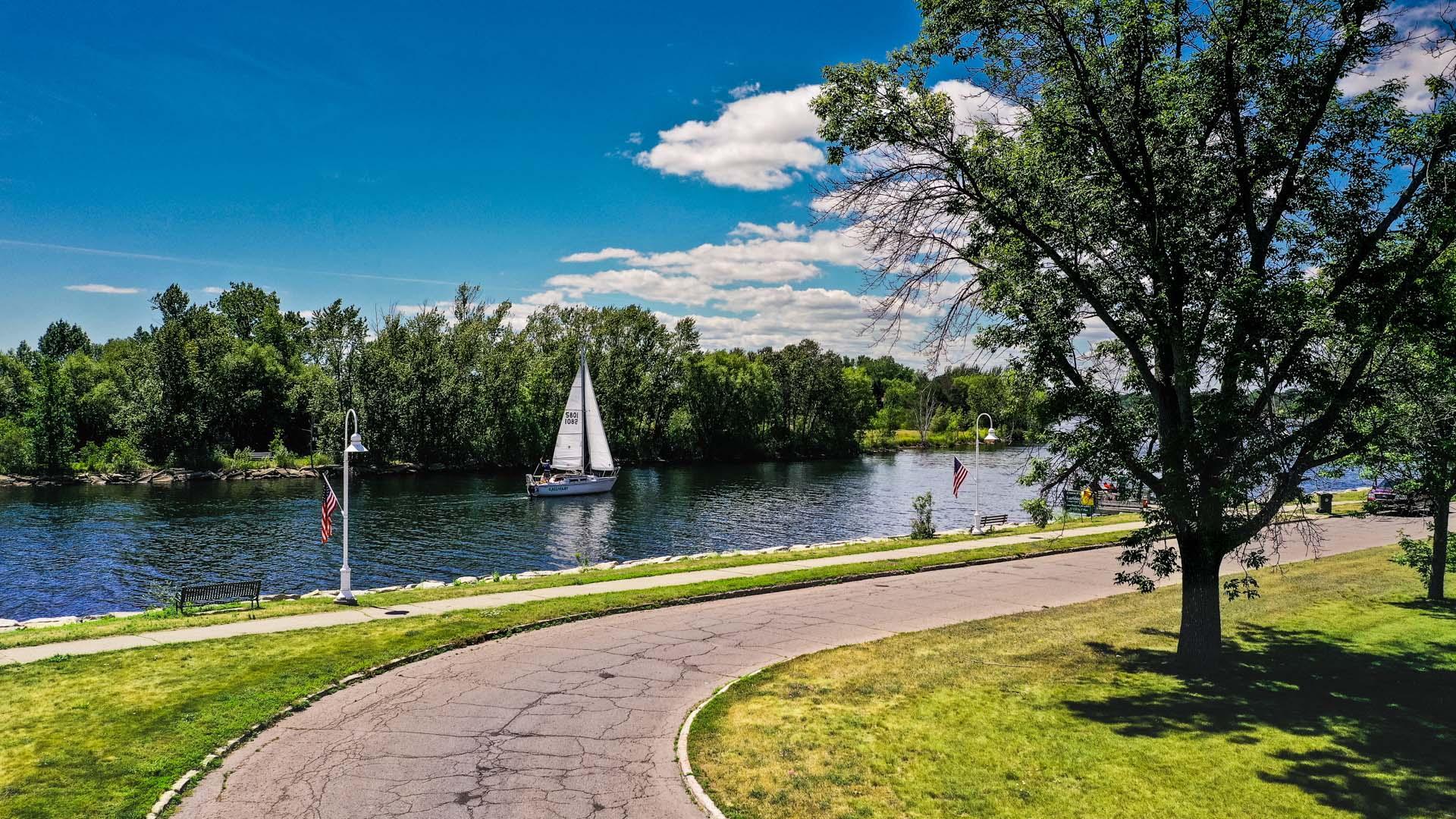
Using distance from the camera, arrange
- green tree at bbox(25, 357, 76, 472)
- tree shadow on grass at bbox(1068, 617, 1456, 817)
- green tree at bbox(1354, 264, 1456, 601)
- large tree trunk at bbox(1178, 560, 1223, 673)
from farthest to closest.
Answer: green tree at bbox(25, 357, 76, 472)
large tree trunk at bbox(1178, 560, 1223, 673)
green tree at bbox(1354, 264, 1456, 601)
tree shadow on grass at bbox(1068, 617, 1456, 817)

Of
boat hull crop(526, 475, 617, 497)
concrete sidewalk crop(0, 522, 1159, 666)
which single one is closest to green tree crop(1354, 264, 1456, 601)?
concrete sidewalk crop(0, 522, 1159, 666)

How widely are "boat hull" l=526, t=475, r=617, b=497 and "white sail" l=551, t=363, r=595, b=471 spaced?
1329 mm

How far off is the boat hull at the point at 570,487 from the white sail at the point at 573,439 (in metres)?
1.33

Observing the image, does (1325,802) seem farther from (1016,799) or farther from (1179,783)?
(1016,799)

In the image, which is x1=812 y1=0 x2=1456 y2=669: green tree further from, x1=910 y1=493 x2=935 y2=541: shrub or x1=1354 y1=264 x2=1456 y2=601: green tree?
x1=910 y1=493 x2=935 y2=541: shrub

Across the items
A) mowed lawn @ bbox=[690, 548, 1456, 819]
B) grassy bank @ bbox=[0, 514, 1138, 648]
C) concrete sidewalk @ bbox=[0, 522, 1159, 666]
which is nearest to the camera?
mowed lawn @ bbox=[690, 548, 1456, 819]

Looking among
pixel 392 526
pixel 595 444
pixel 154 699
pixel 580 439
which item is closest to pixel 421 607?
pixel 154 699

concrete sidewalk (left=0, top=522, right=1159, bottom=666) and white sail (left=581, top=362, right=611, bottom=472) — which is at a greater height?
white sail (left=581, top=362, right=611, bottom=472)

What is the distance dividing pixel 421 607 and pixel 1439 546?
22250 millimetres

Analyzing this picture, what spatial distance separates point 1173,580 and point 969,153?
1491cm

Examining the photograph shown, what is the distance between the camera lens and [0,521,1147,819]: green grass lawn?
29.5ft

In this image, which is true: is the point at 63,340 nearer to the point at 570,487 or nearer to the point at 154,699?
the point at 570,487

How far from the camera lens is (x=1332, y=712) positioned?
11289 mm

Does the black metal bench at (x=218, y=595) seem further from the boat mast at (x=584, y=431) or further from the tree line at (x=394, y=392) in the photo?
the tree line at (x=394, y=392)
